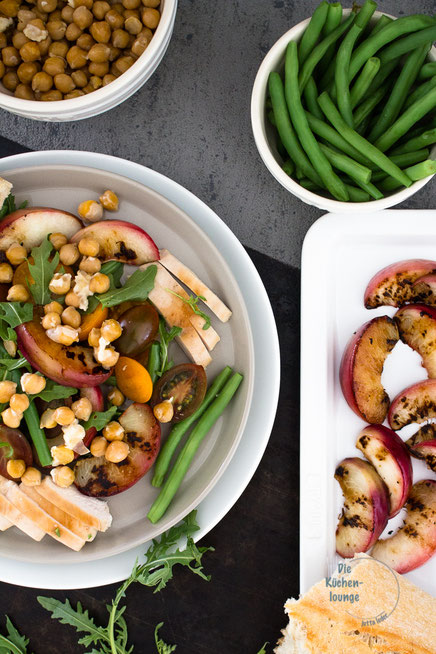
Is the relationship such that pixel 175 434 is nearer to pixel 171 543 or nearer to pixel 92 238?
pixel 171 543

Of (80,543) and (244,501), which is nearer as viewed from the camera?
(80,543)

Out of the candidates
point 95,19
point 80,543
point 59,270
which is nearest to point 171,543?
point 80,543

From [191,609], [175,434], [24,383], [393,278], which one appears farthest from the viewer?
[191,609]

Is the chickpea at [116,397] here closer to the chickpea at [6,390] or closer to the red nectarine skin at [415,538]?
the chickpea at [6,390]

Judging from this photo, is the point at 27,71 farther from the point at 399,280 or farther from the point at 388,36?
the point at 399,280

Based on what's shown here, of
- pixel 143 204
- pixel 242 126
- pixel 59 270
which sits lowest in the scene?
pixel 59 270

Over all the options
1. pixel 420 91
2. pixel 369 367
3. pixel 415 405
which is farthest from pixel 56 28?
pixel 415 405
